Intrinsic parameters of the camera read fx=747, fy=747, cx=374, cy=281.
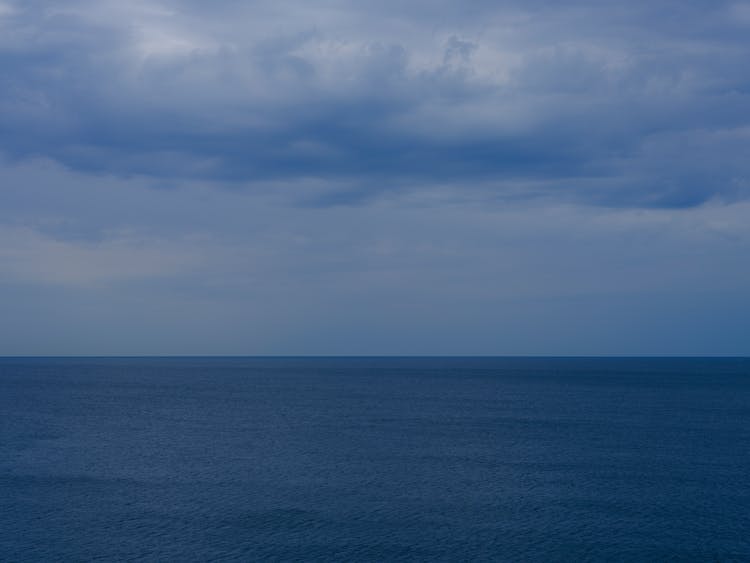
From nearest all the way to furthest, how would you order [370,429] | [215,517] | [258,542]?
[258,542] → [215,517] → [370,429]

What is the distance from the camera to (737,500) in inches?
2323

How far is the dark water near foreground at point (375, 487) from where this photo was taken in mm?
48125

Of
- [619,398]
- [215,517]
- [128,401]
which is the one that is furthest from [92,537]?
[619,398]

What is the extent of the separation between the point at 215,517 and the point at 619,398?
5056 inches

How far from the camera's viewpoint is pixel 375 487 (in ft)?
211

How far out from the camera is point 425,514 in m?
55.0

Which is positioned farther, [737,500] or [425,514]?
[737,500]

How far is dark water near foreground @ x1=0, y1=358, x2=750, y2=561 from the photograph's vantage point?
48.1 m

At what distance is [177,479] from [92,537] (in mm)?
18389

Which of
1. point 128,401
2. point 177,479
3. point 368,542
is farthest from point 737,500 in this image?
point 128,401

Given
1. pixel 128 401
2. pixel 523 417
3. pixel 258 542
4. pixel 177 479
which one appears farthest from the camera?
pixel 128 401

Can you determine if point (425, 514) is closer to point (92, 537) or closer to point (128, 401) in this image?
point (92, 537)

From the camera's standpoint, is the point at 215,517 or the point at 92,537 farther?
the point at 215,517

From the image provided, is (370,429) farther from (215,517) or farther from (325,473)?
(215,517)
